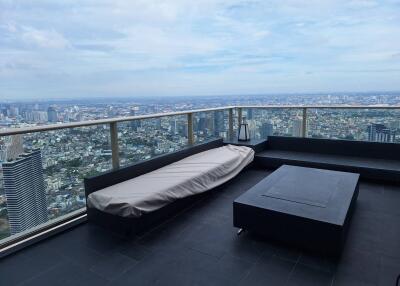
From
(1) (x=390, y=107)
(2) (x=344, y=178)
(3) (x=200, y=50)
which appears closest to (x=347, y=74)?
(1) (x=390, y=107)

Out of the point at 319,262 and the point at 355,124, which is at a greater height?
the point at 355,124

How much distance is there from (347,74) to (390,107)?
237cm

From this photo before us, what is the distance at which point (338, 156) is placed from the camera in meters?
4.50

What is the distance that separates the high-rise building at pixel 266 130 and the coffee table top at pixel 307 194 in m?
2.09

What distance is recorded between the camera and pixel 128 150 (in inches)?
128

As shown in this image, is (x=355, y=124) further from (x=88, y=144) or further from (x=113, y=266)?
(x=113, y=266)

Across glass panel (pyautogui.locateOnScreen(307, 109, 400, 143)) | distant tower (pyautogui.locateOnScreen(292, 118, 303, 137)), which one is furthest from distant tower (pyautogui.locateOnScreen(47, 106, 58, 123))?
glass panel (pyautogui.locateOnScreen(307, 109, 400, 143))

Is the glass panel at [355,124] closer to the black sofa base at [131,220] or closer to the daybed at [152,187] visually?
the daybed at [152,187]

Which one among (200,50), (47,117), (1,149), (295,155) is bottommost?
(295,155)

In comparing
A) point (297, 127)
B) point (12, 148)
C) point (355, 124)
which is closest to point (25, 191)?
point (12, 148)

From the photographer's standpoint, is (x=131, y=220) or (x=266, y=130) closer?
(x=131, y=220)

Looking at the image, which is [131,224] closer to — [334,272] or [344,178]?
[334,272]

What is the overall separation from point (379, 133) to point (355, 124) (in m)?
0.38

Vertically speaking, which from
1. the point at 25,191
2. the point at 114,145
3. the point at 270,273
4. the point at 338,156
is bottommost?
the point at 270,273
